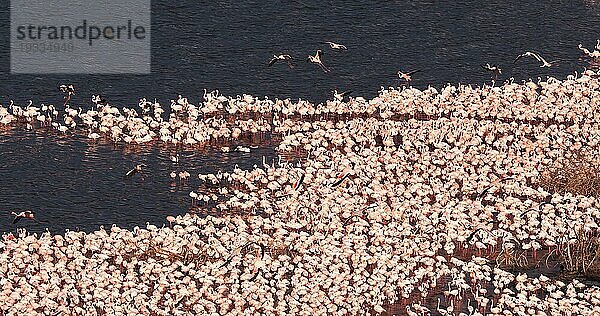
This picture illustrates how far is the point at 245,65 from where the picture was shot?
2119cm

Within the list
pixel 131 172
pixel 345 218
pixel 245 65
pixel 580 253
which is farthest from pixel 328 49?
pixel 580 253

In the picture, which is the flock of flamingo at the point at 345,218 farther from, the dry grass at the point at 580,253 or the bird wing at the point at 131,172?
the bird wing at the point at 131,172

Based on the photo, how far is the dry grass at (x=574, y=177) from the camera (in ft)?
52.8

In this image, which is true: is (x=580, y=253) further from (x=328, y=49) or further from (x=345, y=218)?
(x=328, y=49)

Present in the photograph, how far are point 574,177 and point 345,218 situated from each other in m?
3.09

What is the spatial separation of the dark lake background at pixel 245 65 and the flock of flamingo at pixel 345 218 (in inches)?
18.2

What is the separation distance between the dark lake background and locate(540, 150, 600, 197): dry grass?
3.93 m

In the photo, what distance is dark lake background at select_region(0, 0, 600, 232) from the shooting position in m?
16.4

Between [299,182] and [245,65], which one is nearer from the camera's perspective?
[299,182]

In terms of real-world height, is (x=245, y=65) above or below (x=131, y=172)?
above

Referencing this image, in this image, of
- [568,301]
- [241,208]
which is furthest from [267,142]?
[568,301]

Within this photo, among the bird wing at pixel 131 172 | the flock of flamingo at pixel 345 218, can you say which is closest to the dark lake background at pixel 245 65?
the bird wing at pixel 131 172

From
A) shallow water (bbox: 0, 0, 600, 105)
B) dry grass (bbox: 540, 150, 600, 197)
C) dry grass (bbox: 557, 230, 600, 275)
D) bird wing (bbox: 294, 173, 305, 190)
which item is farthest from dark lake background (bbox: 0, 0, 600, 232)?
dry grass (bbox: 557, 230, 600, 275)

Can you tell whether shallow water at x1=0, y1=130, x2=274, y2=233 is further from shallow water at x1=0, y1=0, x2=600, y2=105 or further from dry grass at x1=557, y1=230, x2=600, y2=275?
dry grass at x1=557, y1=230, x2=600, y2=275
